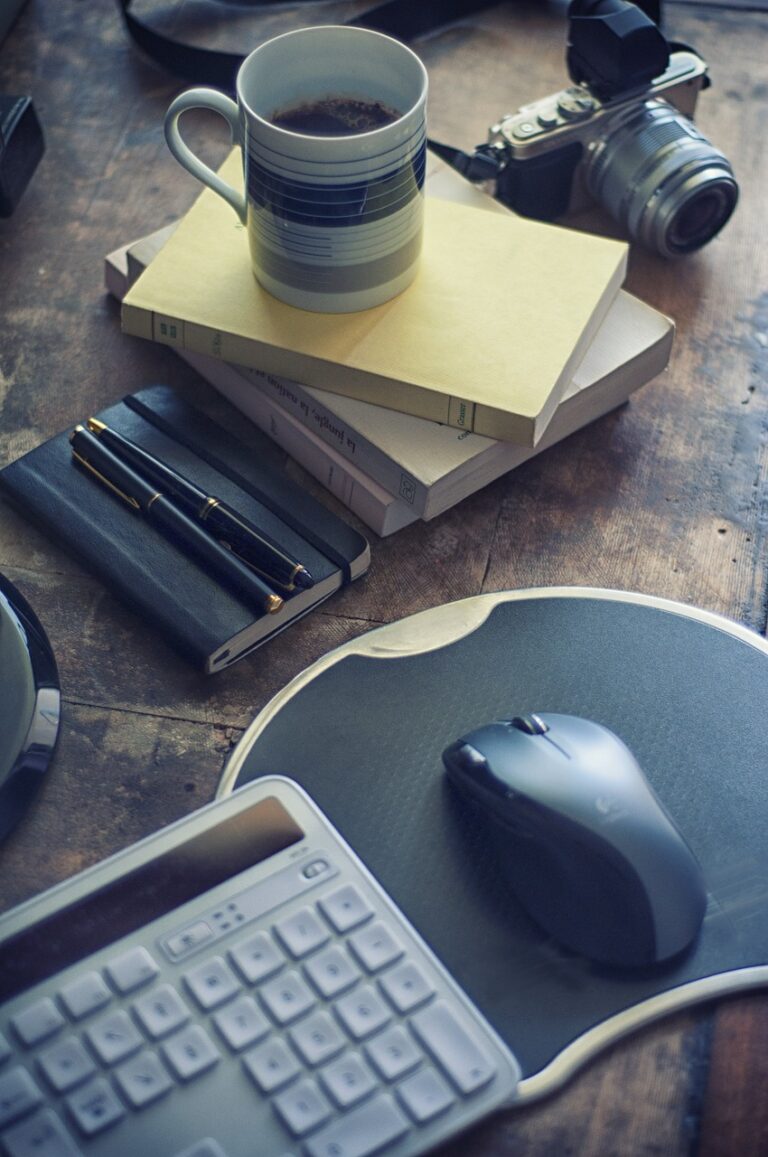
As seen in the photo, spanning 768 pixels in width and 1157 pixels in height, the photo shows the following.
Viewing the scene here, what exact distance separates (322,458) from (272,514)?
0.19 ft

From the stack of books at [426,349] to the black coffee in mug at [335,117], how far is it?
0.31ft

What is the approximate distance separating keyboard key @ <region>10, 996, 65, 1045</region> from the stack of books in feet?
1.07

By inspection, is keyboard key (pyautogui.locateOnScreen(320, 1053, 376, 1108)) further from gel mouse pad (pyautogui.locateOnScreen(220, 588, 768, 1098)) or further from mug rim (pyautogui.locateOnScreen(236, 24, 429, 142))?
mug rim (pyautogui.locateOnScreen(236, 24, 429, 142))

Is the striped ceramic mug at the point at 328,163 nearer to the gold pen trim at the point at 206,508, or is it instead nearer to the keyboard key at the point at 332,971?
the gold pen trim at the point at 206,508

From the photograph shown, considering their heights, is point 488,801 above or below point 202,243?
below

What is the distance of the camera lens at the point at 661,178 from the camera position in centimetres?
78

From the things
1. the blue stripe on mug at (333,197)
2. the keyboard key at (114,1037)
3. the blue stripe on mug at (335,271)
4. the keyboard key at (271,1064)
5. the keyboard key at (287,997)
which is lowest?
the keyboard key at (271,1064)

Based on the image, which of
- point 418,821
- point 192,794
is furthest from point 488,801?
point 192,794

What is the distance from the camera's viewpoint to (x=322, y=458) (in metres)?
0.68

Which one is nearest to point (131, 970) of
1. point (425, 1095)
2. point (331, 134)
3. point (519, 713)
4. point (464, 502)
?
point (425, 1095)

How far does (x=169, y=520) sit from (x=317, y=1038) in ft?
0.97

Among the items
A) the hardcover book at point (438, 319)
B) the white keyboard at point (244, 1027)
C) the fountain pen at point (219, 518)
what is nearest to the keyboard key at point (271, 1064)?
the white keyboard at point (244, 1027)

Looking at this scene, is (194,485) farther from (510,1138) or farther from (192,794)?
(510,1138)

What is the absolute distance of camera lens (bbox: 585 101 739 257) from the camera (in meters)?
0.78
